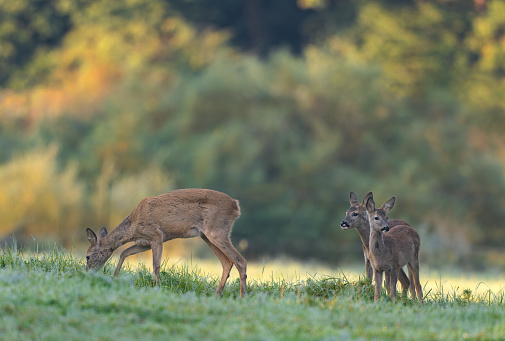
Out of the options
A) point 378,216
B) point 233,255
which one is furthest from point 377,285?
point 233,255

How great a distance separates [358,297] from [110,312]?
10.4 ft

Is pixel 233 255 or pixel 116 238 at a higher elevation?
pixel 116 238

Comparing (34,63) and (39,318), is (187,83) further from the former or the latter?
(39,318)

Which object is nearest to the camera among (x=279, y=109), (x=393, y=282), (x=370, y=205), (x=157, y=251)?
(x=393, y=282)

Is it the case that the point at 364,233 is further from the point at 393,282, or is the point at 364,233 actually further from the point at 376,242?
the point at 393,282

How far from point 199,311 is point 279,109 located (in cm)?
3197

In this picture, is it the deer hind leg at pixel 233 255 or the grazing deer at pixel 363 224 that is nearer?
the deer hind leg at pixel 233 255

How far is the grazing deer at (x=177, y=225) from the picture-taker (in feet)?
33.7

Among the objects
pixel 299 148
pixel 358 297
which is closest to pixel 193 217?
pixel 358 297

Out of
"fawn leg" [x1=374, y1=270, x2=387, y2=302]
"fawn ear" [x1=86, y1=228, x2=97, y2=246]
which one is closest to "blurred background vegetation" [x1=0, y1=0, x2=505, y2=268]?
"fawn ear" [x1=86, y1=228, x2=97, y2=246]

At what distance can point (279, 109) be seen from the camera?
39719 mm

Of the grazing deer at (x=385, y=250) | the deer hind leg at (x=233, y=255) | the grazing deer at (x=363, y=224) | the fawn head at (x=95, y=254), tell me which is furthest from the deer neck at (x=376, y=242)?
the fawn head at (x=95, y=254)

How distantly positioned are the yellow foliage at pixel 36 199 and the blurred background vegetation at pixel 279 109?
66cm

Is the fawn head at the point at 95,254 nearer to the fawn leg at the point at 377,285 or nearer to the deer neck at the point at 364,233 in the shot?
the deer neck at the point at 364,233
